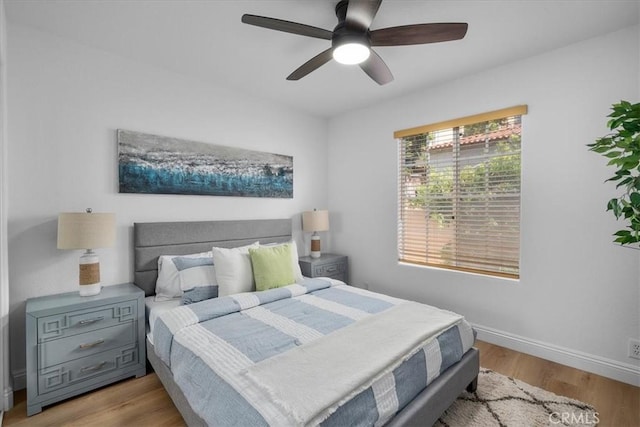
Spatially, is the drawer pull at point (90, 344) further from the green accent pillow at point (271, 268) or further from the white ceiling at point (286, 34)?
the white ceiling at point (286, 34)

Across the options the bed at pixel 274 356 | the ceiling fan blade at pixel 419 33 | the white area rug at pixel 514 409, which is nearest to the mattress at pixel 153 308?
the bed at pixel 274 356

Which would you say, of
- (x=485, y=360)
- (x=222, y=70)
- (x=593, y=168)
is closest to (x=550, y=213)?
(x=593, y=168)

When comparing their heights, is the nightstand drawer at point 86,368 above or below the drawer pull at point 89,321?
below

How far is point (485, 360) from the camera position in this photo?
2580 mm

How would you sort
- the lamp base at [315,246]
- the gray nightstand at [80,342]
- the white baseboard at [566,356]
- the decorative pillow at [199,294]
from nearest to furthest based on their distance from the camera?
the gray nightstand at [80,342] → the white baseboard at [566,356] → the decorative pillow at [199,294] → the lamp base at [315,246]

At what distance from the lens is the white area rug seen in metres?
1.82

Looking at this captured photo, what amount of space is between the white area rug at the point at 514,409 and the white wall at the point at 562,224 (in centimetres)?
64

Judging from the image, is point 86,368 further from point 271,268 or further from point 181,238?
point 271,268

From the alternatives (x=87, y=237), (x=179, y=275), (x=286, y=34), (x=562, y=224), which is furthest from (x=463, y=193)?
(x=87, y=237)

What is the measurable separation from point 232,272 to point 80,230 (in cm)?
110

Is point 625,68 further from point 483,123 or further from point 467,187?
point 467,187

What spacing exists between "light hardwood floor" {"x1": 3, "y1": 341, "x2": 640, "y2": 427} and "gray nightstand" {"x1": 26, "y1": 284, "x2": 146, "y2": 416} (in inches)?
3.6

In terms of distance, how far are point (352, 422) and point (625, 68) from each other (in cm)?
300

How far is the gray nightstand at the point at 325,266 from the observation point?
11.8ft
